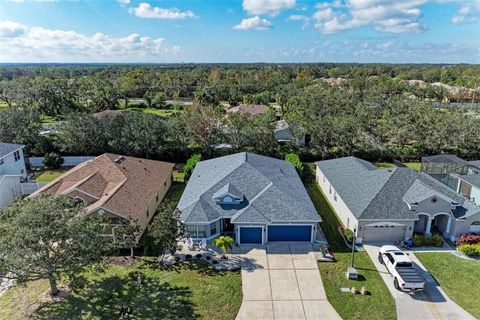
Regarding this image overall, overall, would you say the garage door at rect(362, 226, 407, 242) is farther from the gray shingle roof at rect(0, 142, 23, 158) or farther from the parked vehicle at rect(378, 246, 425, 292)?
the gray shingle roof at rect(0, 142, 23, 158)

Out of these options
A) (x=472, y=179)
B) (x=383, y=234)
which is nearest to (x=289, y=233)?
(x=383, y=234)

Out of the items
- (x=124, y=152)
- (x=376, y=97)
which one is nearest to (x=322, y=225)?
(x=124, y=152)

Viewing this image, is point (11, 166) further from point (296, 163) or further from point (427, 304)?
point (427, 304)

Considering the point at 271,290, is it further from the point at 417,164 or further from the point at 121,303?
the point at 417,164

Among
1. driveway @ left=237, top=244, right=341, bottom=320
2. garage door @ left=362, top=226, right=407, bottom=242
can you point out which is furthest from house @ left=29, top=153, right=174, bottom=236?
garage door @ left=362, top=226, right=407, bottom=242

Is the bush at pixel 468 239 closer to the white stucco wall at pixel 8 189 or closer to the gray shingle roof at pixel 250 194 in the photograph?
the gray shingle roof at pixel 250 194
